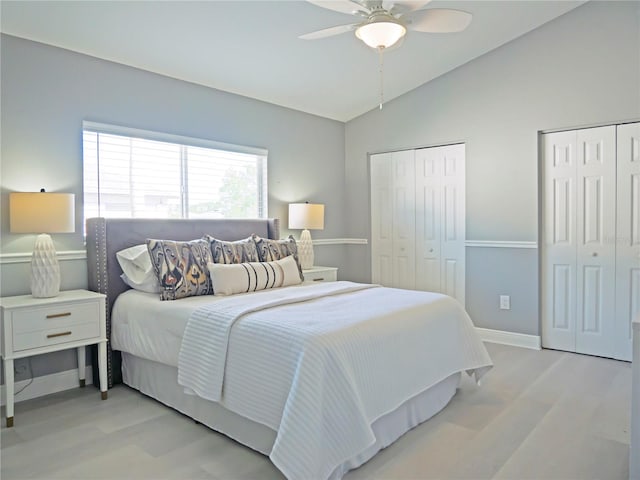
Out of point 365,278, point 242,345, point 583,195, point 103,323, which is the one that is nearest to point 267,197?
point 365,278

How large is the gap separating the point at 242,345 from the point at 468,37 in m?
3.28

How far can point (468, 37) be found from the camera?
12.9 ft

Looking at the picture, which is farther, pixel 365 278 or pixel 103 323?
pixel 365 278

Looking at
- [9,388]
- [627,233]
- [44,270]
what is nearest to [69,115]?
[44,270]

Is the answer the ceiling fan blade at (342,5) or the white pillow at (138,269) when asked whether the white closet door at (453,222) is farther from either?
the white pillow at (138,269)

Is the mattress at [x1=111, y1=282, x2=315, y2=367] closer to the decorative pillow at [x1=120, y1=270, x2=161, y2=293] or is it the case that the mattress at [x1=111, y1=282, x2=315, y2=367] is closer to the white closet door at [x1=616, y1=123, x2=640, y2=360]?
the decorative pillow at [x1=120, y1=270, x2=161, y2=293]

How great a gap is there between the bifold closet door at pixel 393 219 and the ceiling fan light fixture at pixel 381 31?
2.36 m

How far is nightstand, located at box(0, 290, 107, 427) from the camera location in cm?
262

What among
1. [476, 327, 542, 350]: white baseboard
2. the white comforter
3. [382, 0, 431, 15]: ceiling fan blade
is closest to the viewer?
the white comforter

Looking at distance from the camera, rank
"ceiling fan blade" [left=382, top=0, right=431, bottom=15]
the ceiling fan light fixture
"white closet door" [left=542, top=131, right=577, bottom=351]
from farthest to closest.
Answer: "white closet door" [left=542, top=131, right=577, bottom=351] → the ceiling fan light fixture → "ceiling fan blade" [left=382, top=0, right=431, bottom=15]

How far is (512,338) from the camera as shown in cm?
423

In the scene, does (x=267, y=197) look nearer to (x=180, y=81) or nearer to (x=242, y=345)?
(x=180, y=81)

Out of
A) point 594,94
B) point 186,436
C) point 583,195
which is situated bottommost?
point 186,436

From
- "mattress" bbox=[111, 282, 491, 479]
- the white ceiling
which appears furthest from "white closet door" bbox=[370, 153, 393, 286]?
"mattress" bbox=[111, 282, 491, 479]
